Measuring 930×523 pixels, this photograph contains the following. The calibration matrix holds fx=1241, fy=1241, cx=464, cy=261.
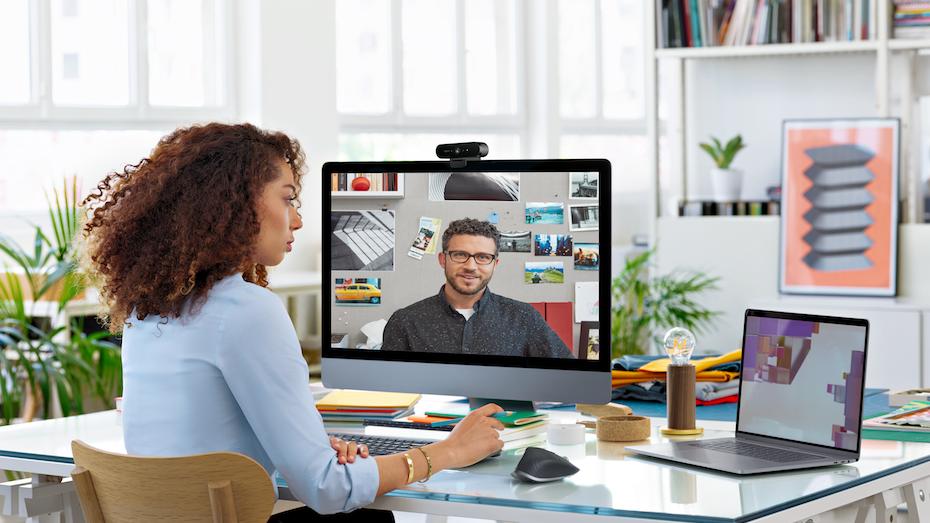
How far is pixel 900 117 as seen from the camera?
5145 mm

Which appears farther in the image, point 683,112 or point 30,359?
point 683,112

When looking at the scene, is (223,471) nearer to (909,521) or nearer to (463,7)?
(909,521)

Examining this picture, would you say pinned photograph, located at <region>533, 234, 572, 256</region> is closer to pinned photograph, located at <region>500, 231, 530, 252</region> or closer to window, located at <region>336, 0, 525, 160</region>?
pinned photograph, located at <region>500, 231, 530, 252</region>

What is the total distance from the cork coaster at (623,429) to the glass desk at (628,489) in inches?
1.2

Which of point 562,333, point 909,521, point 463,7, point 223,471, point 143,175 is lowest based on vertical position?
point 909,521

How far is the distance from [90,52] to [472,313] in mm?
3990

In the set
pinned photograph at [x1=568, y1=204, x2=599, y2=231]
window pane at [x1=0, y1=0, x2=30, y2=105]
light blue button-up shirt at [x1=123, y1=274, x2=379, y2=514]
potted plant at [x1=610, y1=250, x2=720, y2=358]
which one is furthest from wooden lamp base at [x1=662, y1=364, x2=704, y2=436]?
Answer: window pane at [x1=0, y1=0, x2=30, y2=105]

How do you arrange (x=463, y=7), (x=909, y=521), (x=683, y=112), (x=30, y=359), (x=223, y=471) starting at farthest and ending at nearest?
(x=463, y=7)
(x=683, y=112)
(x=30, y=359)
(x=909, y=521)
(x=223, y=471)

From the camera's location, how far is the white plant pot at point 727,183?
555cm

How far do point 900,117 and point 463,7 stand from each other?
2.69 meters

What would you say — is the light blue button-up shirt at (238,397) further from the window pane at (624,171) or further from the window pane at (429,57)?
the window pane at (624,171)

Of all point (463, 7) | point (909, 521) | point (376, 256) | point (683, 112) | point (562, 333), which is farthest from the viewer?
point (463, 7)

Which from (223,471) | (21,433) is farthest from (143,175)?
(21,433)

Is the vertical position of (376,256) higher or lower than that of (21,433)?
higher
